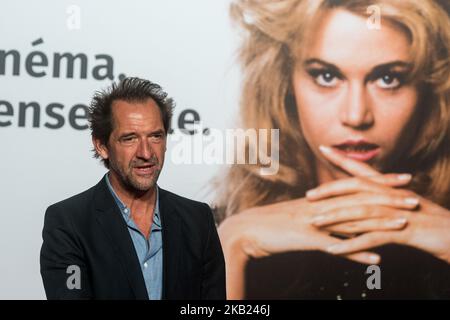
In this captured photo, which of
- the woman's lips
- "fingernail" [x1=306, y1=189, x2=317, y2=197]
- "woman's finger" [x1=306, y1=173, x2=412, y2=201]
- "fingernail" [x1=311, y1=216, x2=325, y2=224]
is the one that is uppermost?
the woman's lips

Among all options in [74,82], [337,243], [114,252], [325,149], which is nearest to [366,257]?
[337,243]

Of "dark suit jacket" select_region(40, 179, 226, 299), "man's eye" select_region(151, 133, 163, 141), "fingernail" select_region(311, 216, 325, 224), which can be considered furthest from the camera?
"fingernail" select_region(311, 216, 325, 224)

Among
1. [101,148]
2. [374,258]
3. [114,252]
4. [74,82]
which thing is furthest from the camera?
[374,258]

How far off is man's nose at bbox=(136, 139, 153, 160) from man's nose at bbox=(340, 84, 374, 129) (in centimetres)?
155

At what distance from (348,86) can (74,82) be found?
1179 millimetres

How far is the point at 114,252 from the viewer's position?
5.25 ft

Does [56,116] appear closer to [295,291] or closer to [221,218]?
[221,218]

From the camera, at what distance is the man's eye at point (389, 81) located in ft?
10.1

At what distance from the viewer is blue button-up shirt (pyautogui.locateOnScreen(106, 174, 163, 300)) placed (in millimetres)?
1646

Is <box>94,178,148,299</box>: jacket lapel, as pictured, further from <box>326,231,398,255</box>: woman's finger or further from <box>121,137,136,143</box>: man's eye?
<box>326,231,398,255</box>: woman's finger

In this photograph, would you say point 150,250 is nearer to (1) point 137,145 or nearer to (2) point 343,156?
(1) point 137,145
